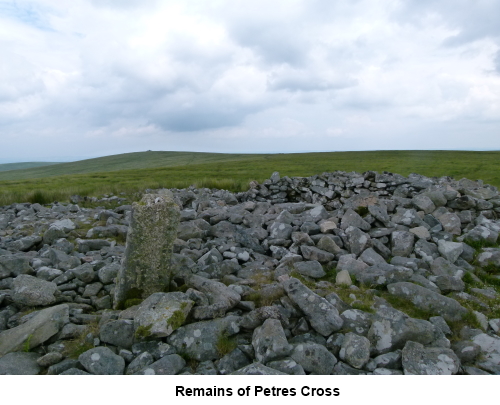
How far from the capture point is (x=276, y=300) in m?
6.34

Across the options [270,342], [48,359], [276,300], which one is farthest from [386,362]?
[48,359]

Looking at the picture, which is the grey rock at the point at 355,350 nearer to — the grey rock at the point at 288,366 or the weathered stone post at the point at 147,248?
the grey rock at the point at 288,366

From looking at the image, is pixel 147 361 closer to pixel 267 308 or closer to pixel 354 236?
pixel 267 308

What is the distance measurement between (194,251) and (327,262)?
3.41 m

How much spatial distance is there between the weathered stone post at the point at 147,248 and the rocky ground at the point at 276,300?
13.1 inches

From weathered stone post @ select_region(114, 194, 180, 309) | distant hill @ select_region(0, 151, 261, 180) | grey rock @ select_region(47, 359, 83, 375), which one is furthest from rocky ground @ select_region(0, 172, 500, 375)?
distant hill @ select_region(0, 151, 261, 180)

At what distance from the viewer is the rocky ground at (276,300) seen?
4.95 meters

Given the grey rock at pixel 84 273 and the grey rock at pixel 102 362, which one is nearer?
the grey rock at pixel 102 362

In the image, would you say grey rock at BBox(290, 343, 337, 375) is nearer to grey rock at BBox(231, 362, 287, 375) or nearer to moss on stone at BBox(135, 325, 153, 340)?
grey rock at BBox(231, 362, 287, 375)

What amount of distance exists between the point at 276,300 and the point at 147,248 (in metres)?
2.57

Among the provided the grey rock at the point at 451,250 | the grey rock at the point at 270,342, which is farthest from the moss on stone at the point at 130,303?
the grey rock at the point at 451,250

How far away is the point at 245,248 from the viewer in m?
9.48

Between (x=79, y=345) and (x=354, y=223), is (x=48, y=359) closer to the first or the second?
(x=79, y=345)

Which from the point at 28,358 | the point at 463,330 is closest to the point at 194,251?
the point at 28,358
